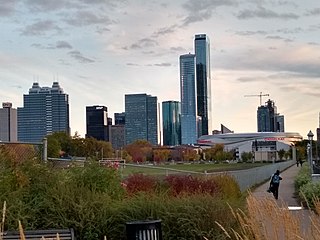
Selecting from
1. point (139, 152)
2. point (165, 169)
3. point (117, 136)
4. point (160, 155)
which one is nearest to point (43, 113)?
point (139, 152)

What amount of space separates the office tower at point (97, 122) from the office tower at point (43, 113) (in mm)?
59196

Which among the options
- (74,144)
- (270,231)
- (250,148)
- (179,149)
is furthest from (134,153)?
(270,231)

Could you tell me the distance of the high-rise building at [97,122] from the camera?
484 feet

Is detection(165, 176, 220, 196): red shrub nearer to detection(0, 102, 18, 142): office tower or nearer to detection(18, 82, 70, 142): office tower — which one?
detection(0, 102, 18, 142): office tower

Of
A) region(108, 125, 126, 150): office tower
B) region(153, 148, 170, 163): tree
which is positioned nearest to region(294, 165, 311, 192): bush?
region(153, 148, 170, 163): tree

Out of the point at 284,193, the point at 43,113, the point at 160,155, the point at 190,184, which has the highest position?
the point at 43,113

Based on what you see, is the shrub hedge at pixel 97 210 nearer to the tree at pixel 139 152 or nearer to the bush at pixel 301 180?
the bush at pixel 301 180

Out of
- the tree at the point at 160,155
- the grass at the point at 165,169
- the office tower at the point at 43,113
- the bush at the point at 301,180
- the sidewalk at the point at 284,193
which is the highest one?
the office tower at the point at 43,113

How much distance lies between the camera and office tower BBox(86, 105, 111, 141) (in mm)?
147375

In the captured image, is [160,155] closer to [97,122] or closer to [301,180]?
[97,122]

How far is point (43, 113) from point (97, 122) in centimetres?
6546

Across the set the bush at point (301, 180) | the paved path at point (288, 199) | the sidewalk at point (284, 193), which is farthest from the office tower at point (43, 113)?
the bush at point (301, 180)

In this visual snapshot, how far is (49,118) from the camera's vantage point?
84750 millimetres

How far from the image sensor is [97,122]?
150m
